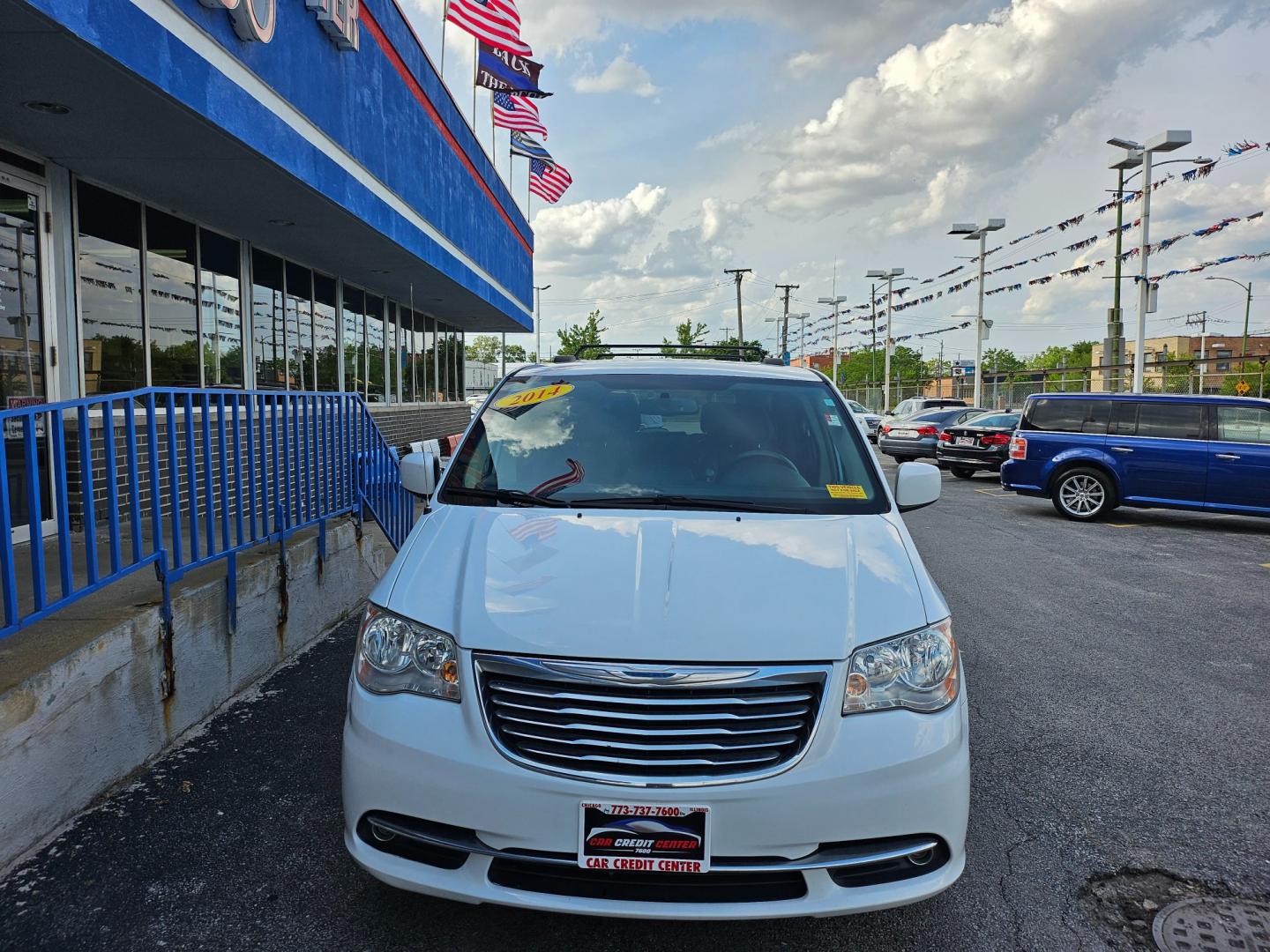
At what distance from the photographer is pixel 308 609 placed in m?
5.63

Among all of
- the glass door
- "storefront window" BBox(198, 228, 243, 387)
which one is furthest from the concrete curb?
"storefront window" BBox(198, 228, 243, 387)

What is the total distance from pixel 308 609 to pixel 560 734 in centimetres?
384

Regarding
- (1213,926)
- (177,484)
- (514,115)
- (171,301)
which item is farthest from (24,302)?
(514,115)

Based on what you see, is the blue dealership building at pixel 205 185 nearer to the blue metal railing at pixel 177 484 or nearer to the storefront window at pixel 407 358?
the blue metal railing at pixel 177 484

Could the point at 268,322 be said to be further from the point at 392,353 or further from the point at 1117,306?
the point at 1117,306

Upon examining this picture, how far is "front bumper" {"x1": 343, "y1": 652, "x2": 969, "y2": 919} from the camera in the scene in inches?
87.2

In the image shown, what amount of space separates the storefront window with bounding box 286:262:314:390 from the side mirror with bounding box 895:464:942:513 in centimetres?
1036

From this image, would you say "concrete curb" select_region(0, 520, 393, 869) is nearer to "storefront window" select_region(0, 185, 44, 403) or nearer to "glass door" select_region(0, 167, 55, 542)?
"glass door" select_region(0, 167, 55, 542)

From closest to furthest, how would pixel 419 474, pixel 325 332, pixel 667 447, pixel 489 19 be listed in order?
pixel 667 447 < pixel 419 474 < pixel 325 332 < pixel 489 19

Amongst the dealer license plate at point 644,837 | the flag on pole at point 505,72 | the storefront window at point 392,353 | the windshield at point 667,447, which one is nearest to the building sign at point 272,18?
the windshield at point 667,447

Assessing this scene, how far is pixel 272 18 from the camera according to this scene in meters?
7.22

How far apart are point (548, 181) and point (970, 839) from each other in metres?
25.2

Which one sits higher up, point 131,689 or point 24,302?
point 24,302

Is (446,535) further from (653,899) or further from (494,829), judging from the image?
(653,899)
